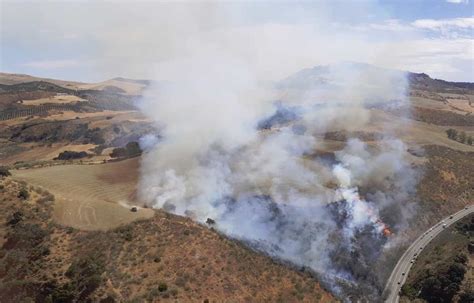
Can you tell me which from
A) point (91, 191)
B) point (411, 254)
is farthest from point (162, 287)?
point (411, 254)

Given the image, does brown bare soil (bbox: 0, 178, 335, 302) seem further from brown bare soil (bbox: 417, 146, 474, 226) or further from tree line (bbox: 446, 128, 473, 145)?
tree line (bbox: 446, 128, 473, 145)

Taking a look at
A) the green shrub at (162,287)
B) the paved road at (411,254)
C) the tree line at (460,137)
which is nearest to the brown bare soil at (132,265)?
the green shrub at (162,287)

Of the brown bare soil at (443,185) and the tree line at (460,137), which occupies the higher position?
the tree line at (460,137)

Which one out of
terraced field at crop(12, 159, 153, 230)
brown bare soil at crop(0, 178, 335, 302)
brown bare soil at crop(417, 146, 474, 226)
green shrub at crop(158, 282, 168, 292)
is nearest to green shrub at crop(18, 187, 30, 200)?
brown bare soil at crop(0, 178, 335, 302)

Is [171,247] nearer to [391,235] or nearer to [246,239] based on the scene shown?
[246,239]

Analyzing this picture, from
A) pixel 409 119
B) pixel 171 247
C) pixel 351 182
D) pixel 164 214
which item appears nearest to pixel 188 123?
pixel 351 182

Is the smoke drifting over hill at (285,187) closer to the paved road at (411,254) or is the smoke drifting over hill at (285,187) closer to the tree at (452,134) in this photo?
the paved road at (411,254)
